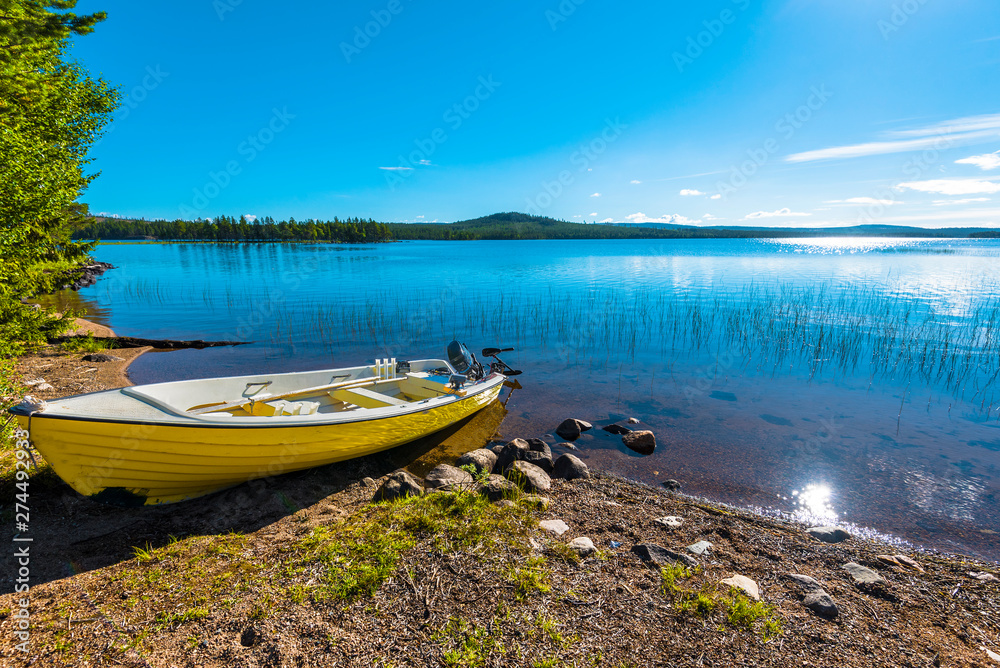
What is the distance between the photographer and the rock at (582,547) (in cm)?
→ 453

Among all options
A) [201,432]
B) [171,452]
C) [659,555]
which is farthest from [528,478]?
[171,452]

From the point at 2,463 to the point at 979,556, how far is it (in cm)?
1328

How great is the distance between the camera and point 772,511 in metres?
6.82

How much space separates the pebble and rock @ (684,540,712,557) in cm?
52

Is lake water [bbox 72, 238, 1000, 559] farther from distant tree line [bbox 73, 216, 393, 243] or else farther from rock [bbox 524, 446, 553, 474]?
distant tree line [bbox 73, 216, 393, 243]

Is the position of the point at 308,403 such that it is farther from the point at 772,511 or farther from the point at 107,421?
the point at 772,511

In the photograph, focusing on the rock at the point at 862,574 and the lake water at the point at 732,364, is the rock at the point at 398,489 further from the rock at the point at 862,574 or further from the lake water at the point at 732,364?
the rock at the point at 862,574

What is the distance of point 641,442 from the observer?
8.77 meters

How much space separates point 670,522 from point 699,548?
65 cm

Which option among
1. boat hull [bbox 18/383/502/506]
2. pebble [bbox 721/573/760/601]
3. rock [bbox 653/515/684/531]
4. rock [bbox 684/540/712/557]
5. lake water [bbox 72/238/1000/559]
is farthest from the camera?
lake water [bbox 72/238/1000/559]

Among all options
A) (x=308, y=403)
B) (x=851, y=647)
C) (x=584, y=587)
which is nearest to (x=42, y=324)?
(x=308, y=403)

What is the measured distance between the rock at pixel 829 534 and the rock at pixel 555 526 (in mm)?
3659

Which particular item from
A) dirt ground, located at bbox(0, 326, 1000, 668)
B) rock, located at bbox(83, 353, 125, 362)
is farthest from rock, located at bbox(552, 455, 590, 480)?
rock, located at bbox(83, 353, 125, 362)

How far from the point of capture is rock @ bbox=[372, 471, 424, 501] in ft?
18.8
